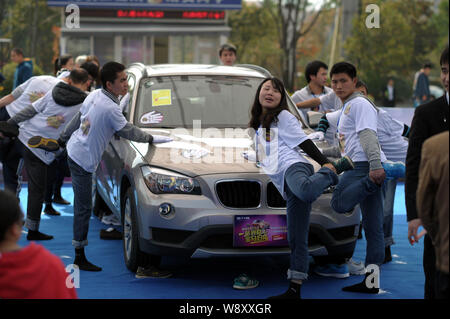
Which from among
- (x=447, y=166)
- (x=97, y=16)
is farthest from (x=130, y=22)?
(x=447, y=166)

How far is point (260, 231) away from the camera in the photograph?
573 cm

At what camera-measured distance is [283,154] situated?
5.49 meters

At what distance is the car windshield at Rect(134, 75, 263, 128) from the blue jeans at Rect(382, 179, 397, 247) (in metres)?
1.69

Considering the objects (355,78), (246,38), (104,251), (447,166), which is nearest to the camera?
(447,166)

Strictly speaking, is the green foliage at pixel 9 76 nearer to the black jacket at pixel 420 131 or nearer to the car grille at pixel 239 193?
the car grille at pixel 239 193

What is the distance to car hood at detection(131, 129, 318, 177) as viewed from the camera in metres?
5.88

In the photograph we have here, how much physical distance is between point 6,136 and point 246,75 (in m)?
2.65

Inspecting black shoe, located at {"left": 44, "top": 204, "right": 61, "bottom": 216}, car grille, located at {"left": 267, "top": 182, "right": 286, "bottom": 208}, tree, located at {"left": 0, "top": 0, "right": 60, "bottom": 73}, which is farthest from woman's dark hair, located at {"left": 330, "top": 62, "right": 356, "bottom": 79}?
tree, located at {"left": 0, "top": 0, "right": 60, "bottom": 73}

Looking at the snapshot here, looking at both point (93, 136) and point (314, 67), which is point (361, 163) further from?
point (314, 67)

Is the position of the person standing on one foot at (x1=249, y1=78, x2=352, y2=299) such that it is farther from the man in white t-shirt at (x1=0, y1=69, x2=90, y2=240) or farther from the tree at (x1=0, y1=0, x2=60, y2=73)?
the tree at (x1=0, y1=0, x2=60, y2=73)

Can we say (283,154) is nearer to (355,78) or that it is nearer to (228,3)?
(355,78)

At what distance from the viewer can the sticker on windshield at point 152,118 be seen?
692cm

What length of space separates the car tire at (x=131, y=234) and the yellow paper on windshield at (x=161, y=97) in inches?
43.5

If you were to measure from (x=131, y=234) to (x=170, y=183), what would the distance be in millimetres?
677
